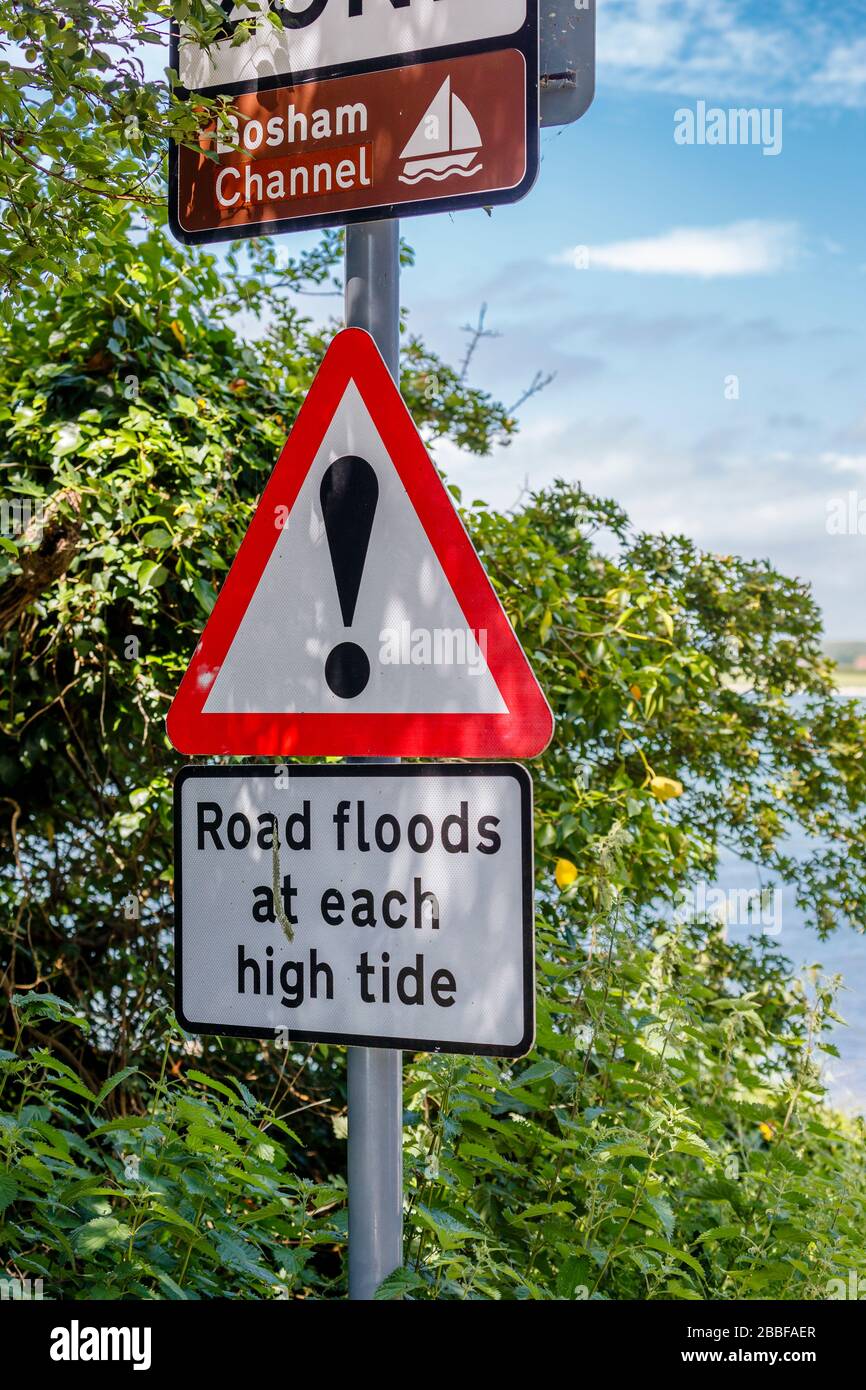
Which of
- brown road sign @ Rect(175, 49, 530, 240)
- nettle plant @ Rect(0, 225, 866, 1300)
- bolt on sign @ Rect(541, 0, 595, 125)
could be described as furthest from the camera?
nettle plant @ Rect(0, 225, 866, 1300)

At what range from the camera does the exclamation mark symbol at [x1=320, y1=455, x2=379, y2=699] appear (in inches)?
60.5

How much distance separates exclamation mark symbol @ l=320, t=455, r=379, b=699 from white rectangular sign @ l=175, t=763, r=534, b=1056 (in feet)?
0.44

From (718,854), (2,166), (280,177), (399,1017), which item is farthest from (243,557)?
(718,854)

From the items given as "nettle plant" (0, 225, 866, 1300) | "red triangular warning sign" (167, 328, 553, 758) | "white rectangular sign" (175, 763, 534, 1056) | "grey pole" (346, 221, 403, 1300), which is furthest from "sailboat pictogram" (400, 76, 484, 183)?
"nettle plant" (0, 225, 866, 1300)

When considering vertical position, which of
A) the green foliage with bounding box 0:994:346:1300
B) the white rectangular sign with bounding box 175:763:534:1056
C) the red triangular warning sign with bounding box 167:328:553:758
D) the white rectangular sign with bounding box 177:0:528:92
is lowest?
the green foliage with bounding box 0:994:346:1300

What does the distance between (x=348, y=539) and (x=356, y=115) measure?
614mm

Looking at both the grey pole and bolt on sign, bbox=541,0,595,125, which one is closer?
the grey pole

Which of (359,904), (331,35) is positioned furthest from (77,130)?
(359,904)

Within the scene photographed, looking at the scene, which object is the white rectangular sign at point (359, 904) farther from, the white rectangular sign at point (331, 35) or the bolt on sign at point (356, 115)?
the white rectangular sign at point (331, 35)

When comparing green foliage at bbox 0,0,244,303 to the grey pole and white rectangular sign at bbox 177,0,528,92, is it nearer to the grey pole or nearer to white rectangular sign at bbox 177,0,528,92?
white rectangular sign at bbox 177,0,528,92

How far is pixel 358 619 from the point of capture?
154 centimetres

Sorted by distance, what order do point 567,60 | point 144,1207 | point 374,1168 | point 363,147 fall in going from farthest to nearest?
point 144,1207
point 567,60
point 363,147
point 374,1168

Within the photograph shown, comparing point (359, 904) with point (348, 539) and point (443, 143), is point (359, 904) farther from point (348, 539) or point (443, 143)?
Result: point (443, 143)

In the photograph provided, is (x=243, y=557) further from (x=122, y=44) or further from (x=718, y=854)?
(x=718, y=854)
